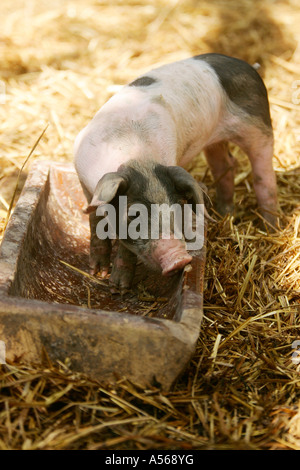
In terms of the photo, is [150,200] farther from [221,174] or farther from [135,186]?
[221,174]

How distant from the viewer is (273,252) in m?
3.66

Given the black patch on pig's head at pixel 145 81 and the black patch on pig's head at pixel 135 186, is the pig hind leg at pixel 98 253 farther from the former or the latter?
the black patch on pig's head at pixel 145 81

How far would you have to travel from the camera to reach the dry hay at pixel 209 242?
2.24 meters

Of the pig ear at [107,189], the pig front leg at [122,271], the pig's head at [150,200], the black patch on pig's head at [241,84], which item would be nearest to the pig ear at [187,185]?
the pig's head at [150,200]

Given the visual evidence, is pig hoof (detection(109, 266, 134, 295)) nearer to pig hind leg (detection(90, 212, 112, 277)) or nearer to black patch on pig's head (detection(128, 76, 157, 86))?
pig hind leg (detection(90, 212, 112, 277))

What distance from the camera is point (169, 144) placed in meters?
3.16

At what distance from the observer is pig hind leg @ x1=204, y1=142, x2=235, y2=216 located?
4.25m

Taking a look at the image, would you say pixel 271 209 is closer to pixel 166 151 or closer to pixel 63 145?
pixel 166 151

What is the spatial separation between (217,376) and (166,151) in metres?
1.23

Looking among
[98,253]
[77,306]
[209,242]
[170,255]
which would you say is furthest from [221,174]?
[77,306]

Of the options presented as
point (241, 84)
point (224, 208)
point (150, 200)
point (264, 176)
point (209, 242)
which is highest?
point (241, 84)

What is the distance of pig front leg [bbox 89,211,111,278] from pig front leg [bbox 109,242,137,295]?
15 centimetres

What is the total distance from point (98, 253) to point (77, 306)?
3.04ft
